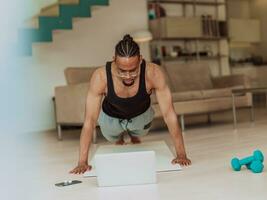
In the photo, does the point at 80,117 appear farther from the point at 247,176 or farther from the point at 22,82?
the point at 247,176

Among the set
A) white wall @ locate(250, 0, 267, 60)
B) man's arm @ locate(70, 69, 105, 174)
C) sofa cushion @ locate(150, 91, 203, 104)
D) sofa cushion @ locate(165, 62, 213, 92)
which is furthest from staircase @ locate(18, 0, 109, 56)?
white wall @ locate(250, 0, 267, 60)

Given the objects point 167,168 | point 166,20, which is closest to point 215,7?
point 166,20

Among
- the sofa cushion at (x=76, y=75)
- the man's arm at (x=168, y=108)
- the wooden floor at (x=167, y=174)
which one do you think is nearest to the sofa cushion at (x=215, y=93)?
the wooden floor at (x=167, y=174)

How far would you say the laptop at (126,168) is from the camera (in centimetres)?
209

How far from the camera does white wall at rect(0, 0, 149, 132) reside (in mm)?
5469

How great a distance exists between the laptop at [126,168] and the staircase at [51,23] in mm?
3485

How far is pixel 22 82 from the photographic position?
18.3 feet

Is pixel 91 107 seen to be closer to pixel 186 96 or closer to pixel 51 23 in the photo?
pixel 186 96

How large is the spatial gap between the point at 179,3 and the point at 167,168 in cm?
537

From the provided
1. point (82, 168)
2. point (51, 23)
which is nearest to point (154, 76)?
point (82, 168)

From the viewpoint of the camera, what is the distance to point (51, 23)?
17.5 ft

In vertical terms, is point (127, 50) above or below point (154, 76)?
above

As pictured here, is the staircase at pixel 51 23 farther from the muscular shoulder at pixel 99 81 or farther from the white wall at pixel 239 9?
Result: the white wall at pixel 239 9

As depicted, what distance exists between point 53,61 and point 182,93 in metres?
2.07
